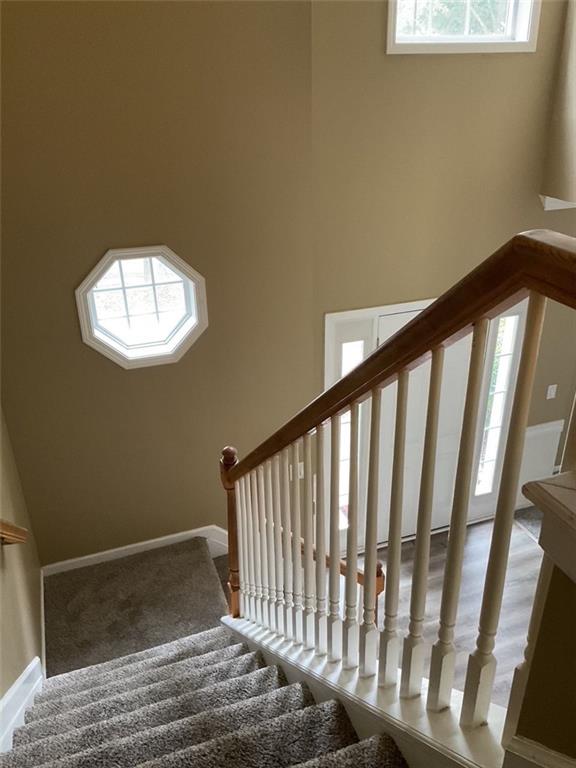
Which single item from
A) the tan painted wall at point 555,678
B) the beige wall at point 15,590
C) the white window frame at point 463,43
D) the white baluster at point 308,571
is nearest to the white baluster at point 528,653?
the tan painted wall at point 555,678

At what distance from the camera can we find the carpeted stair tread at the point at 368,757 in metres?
1.33

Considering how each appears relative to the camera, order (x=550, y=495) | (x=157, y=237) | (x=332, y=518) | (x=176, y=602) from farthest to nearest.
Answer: (x=176, y=602) → (x=157, y=237) → (x=332, y=518) → (x=550, y=495)

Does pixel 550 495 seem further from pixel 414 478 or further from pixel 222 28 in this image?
pixel 414 478

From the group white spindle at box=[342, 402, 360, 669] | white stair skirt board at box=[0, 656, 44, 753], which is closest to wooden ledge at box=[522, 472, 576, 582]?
white spindle at box=[342, 402, 360, 669]

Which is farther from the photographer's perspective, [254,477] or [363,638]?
[254,477]

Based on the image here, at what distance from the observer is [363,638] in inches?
59.4

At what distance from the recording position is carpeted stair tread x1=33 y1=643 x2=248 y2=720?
7.98 feet

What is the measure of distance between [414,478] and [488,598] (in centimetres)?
367

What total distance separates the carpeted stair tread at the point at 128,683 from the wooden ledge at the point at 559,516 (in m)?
1.85

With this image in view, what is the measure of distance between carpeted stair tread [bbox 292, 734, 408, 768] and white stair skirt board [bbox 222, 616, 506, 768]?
0.02 metres

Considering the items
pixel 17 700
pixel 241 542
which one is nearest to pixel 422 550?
pixel 241 542

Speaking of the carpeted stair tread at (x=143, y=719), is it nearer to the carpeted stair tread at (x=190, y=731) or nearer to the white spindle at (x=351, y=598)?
the carpeted stair tread at (x=190, y=731)

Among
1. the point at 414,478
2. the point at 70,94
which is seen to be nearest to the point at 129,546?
the point at 414,478

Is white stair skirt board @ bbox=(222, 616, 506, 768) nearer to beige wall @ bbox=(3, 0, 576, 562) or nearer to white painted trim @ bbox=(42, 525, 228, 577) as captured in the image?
beige wall @ bbox=(3, 0, 576, 562)
